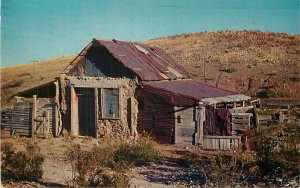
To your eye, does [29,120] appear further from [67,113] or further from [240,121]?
[240,121]

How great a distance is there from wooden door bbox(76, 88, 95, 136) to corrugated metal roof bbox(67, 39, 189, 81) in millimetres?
1351

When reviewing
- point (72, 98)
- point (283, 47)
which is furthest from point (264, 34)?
point (72, 98)

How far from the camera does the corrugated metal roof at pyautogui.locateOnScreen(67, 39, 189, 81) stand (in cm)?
1673

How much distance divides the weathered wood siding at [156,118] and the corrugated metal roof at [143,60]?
0.99 m

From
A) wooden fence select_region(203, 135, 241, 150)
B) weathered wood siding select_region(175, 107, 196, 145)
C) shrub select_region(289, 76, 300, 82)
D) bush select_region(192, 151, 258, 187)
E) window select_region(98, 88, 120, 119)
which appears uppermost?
shrub select_region(289, 76, 300, 82)

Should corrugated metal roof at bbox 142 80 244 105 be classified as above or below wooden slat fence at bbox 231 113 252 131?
above

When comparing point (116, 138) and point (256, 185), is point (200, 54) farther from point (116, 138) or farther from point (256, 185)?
point (256, 185)

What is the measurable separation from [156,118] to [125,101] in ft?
4.90

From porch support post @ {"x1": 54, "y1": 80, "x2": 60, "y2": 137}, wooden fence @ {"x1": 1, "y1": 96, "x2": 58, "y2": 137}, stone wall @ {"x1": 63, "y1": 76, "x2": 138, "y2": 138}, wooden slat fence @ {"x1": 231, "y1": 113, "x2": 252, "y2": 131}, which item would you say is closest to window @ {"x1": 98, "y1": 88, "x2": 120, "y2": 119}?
stone wall @ {"x1": 63, "y1": 76, "x2": 138, "y2": 138}

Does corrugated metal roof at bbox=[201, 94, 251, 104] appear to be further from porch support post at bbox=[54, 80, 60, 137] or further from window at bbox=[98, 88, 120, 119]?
porch support post at bbox=[54, 80, 60, 137]

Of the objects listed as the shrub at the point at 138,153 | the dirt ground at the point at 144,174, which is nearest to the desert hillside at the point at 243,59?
the shrub at the point at 138,153

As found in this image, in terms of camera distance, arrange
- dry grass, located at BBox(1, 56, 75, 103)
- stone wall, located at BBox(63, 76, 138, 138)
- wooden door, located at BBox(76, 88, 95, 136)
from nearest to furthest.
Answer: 1. stone wall, located at BBox(63, 76, 138, 138)
2. wooden door, located at BBox(76, 88, 95, 136)
3. dry grass, located at BBox(1, 56, 75, 103)

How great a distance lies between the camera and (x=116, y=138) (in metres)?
16.4

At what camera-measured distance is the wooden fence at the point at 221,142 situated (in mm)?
14174
